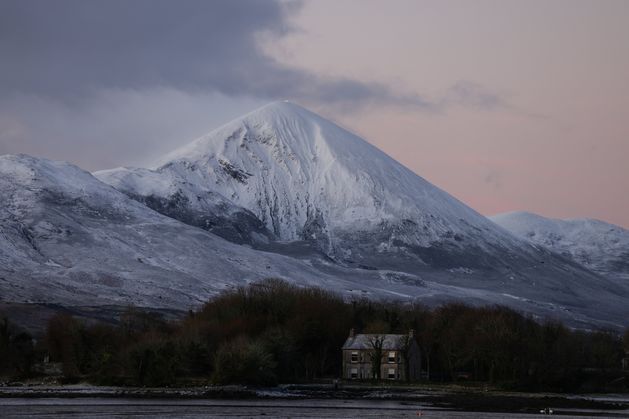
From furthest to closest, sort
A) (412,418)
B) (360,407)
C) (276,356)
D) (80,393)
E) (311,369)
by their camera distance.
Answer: (311,369), (276,356), (80,393), (360,407), (412,418)

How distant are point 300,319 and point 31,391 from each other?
3445 centimetres

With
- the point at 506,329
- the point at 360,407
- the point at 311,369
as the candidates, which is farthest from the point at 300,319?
the point at 360,407

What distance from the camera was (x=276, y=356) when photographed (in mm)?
108062

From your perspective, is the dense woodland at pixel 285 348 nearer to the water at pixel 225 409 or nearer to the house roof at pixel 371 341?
the house roof at pixel 371 341

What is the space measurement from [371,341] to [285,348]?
10.2 metres

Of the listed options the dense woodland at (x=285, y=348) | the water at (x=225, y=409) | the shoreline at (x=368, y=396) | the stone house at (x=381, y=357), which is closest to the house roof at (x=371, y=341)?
the stone house at (x=381, y=357)

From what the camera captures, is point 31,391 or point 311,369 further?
point 311,369

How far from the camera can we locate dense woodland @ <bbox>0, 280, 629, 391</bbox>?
101188 millimetres

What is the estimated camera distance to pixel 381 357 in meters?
114

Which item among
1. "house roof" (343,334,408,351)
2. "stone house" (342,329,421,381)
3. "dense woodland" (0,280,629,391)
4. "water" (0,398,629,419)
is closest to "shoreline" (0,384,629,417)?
"water" (0,398,629,419)

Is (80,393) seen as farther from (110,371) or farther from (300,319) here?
(300,319)

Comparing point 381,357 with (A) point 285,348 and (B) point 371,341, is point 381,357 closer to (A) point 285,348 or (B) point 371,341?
(B) point 371,341

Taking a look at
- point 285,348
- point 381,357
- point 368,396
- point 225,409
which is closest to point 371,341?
point 381,357

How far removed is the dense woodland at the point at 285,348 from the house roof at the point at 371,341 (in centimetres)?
311
